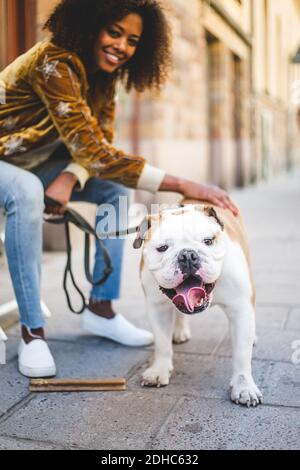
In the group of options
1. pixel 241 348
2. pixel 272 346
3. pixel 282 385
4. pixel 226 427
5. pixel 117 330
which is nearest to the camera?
pixel 226 427

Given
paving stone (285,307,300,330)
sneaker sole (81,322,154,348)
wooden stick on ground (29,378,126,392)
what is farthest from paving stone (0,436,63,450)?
paving stone (285,307,300,330)

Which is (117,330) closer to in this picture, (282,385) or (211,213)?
(282,385)

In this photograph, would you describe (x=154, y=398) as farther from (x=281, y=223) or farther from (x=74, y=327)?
(x=281, y=223)

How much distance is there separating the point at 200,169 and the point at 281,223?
2.94 m

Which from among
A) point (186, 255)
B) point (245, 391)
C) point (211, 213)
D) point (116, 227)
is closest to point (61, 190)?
point (116, 227)

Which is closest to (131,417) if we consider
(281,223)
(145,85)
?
(145,85)

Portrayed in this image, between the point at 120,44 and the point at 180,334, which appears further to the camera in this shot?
the point at 180,334

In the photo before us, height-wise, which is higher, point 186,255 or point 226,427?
point 186,255

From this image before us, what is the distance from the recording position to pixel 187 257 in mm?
2070

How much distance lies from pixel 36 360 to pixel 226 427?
93 cm

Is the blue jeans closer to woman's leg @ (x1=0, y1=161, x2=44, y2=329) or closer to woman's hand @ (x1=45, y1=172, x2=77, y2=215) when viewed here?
woman's leg @ (x1=0, y1=161, x2=44, y2=329)

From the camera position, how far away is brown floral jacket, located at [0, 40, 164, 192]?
2.71 m

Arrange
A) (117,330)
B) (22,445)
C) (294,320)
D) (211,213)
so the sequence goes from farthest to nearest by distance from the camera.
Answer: (294,320) < (117,330) < (211,213) < (22,445)

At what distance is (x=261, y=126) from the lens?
55.1 ft
